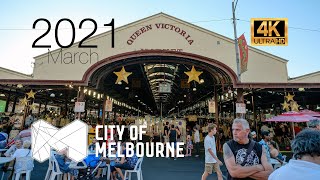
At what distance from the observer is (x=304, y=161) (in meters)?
1.70

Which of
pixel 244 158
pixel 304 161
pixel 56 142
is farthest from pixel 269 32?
pixel 304 161

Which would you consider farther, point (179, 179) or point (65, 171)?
point (179, 179)

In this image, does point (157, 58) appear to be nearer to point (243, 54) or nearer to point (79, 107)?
point (243, 54)

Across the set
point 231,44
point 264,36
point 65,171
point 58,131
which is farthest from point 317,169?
point 231,44

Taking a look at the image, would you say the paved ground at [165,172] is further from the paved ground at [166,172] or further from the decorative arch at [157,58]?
the decorative arch at [157,58]

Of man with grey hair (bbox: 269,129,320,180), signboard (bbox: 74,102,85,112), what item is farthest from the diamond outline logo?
man with grey hair (bbox: 269,129,320,180)

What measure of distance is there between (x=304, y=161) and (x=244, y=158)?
134 centimetres

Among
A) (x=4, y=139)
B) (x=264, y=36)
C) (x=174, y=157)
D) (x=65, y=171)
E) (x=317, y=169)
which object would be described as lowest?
(x=174, y=157)

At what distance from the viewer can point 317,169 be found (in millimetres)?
1648

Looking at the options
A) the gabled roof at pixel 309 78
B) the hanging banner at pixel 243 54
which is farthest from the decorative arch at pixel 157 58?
the gabled roof at pixel 309 78

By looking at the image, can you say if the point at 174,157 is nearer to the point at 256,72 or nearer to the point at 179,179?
the point at 179,179

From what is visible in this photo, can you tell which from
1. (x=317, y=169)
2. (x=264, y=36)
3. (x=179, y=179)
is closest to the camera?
(x=317, y=169)

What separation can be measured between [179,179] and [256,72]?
8230 millimetres

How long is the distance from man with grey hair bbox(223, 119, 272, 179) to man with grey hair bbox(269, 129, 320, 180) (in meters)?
1.03
